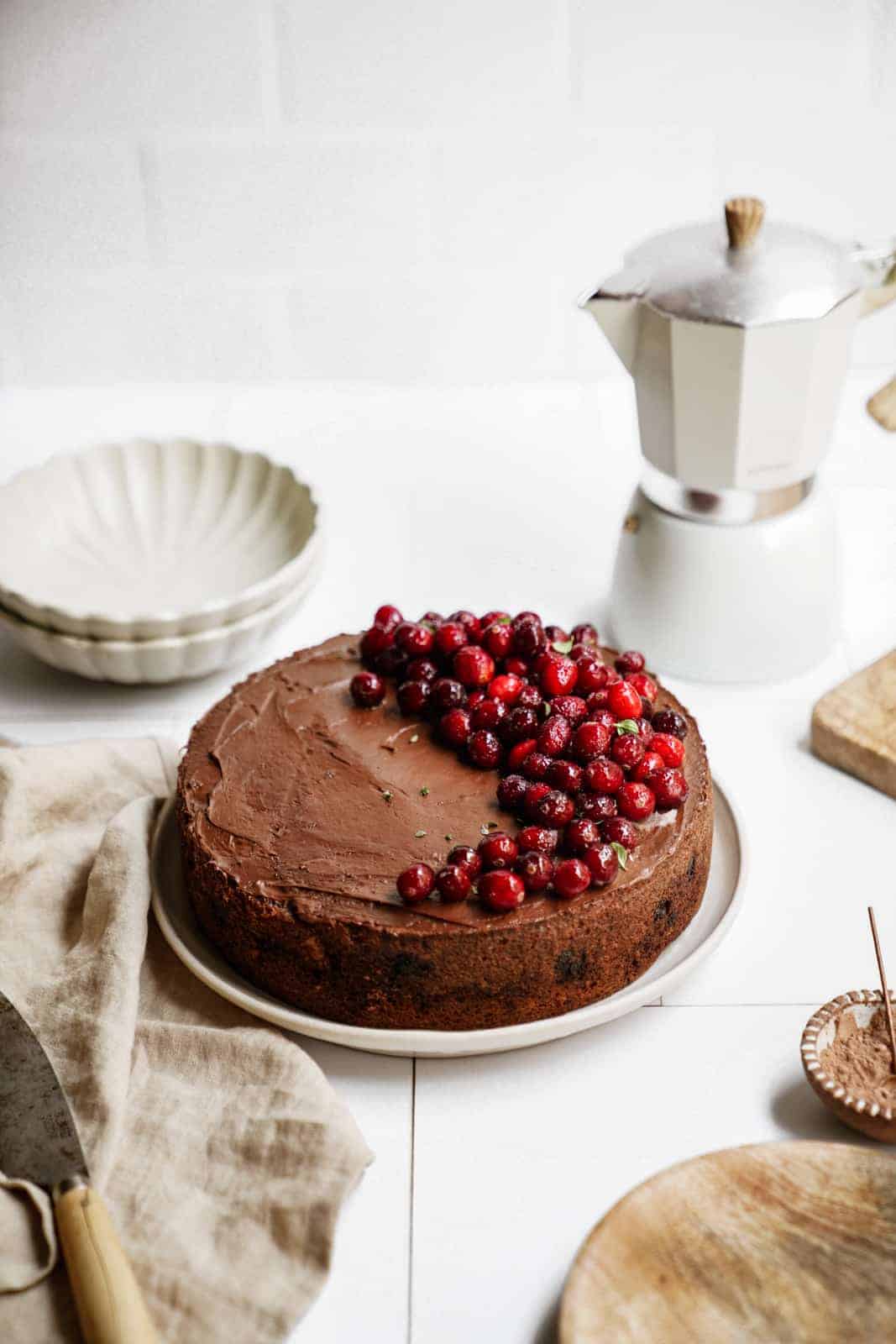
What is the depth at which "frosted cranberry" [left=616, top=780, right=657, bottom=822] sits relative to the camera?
1.03 metres

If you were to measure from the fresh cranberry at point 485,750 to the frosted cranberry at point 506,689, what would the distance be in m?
0.05

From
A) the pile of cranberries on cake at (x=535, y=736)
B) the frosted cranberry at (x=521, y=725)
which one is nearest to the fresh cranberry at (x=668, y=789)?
the pile of cranberries on cake at (x=535, y=736)

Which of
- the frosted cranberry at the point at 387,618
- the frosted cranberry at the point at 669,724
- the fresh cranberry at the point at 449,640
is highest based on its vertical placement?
the fresh cranberry at the point at 449,640

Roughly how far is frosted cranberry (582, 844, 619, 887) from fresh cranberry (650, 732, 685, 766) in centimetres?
13

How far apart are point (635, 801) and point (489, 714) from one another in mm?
150

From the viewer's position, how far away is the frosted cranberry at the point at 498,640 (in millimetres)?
1181

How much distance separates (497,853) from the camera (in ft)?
3.22

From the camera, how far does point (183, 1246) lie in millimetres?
856

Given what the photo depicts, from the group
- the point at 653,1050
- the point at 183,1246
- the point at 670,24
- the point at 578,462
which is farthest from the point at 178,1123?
the point at 670,24

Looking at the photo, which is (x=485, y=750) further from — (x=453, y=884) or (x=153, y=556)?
(x=153, y=556)

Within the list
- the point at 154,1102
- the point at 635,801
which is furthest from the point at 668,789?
the point at 154,1102

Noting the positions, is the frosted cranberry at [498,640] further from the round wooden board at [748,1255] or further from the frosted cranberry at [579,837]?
the round wooden board at [748,1255]

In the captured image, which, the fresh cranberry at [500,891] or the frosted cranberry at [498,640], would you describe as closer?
the fresh cranberry at [500,891]

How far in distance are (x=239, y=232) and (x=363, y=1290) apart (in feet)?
4.67
